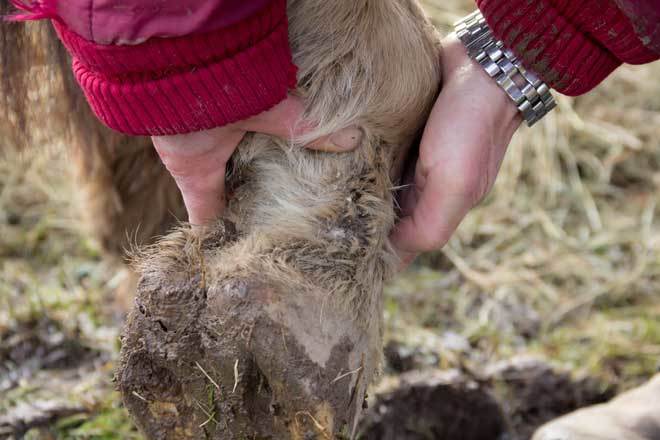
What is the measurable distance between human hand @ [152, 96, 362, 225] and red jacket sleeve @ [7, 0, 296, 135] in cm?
5

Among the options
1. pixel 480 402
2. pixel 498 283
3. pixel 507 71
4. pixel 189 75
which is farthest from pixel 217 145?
pixel 498 283

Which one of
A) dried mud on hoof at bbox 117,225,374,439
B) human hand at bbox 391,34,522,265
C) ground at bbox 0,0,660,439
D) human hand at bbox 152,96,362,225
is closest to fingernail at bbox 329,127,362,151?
human hand at bbox 152,96,362,225

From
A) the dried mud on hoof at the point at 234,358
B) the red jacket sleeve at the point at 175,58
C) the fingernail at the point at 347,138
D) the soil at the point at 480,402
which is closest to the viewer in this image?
the red jacket sleeve at the point at 175,58

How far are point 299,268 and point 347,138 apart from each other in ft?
0.64

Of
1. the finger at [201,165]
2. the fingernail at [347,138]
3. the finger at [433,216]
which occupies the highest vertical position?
the finger at [201,165]

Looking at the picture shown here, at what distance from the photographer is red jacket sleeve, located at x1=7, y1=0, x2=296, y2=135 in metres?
0.92

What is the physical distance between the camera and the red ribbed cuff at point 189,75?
0.95 m

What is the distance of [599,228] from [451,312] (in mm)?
614

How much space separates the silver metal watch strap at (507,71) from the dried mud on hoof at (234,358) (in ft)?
1.37

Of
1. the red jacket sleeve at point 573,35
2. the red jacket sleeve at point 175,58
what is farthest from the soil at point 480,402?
the red jacket sleeve at point 175,58

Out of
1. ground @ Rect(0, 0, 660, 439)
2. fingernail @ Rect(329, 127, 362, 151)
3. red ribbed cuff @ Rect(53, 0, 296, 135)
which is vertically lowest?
ground @ Rect(0, 0, 660, 439)

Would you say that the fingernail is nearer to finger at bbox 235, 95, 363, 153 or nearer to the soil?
finger at bbox 235, 95, 363, 153

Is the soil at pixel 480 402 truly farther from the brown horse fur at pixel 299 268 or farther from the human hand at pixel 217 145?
the human hand at pixel 217 145

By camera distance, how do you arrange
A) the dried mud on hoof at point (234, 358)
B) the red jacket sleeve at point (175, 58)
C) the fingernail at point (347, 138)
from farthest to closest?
the fingernail at point (347, 138) → the dried mud on hoof at point (234, 358) → the red jacket sleeve at point (175, 58)
